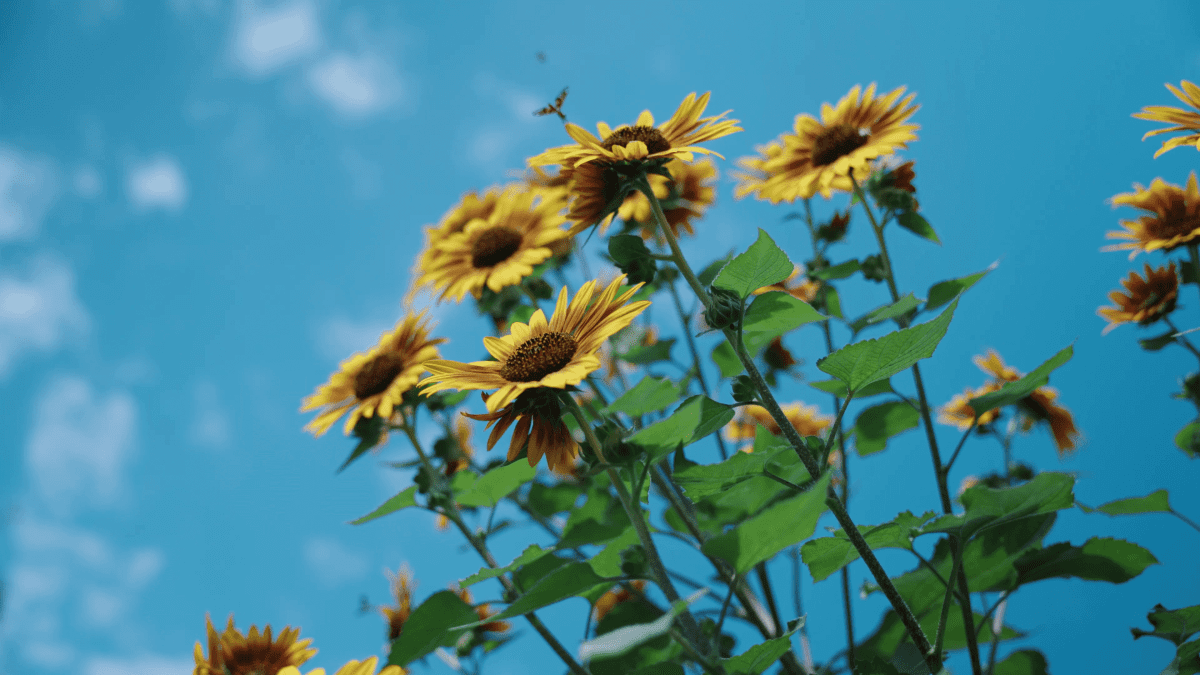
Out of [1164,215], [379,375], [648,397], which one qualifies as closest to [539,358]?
[648,397]

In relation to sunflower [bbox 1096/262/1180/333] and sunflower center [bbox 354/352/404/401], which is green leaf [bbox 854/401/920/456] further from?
sunflower center [bbox 354/352/404/401]

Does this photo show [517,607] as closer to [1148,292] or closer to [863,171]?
[863,171]

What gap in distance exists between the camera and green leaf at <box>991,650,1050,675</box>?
4.29ft

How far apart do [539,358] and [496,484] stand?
0.41 meters

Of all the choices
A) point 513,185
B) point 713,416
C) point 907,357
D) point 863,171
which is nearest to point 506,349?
point 713,416

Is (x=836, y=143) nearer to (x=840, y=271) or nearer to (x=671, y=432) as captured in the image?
(x=840, y=271)

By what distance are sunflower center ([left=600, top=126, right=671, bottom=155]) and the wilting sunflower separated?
0.24 meters

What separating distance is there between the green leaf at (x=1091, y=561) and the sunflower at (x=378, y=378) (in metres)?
1.02

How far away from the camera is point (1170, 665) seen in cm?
102

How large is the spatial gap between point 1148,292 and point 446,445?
1508mm

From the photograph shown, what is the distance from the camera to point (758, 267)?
2.64 ft

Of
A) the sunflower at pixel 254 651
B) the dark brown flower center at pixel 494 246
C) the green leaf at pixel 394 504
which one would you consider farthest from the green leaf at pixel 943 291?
the sunflower at pixel 254 651

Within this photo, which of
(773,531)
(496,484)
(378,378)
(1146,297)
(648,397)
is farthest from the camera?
(1146,297)

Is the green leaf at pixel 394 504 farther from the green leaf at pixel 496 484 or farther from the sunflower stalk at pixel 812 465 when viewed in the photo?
the sunflower stalk at pixel 812 465
